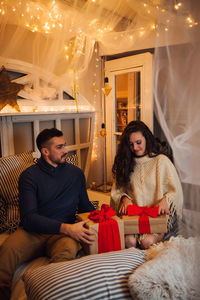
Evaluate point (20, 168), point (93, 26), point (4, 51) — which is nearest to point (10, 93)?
point (4, 51)

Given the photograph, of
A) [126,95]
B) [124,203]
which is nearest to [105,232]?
[124,203]

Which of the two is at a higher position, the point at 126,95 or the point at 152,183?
the point at 126,95

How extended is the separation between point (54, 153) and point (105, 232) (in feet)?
2.08

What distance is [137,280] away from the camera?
2.34ft

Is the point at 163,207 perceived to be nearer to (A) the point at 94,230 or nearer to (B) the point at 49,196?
(A) the point at 94,230

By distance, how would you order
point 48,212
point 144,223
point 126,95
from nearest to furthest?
point 144,223 < point 48,212 < point 126,95

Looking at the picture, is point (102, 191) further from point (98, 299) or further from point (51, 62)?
point (98, 299)

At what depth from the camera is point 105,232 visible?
1240 millimetres

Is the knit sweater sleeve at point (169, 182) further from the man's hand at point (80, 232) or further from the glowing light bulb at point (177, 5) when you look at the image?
the glowing light bulb at point (177, 5)

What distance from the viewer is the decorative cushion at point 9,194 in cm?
161

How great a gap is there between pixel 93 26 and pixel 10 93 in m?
0.87

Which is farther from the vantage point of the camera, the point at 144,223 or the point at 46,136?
the point at 46,136

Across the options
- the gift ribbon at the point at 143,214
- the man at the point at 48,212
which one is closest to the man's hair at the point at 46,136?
the man at the point at 48,212

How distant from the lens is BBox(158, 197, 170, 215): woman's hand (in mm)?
1401
